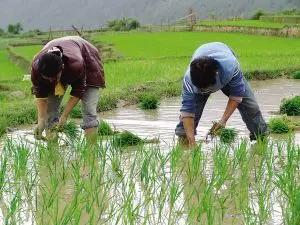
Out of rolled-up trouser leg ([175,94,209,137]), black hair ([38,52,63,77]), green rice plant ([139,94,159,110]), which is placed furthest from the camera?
green rice plant ([139,94,159,110])

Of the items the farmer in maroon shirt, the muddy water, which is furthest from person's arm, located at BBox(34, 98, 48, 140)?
the muddy water

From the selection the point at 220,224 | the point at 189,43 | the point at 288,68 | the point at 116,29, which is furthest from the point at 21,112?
the point at 116,29

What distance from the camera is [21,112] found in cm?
756

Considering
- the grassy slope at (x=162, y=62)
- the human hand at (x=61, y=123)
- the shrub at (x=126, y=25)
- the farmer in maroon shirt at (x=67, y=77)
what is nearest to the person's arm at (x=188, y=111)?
the farmer in maroon shirt at (x=67, y=77)

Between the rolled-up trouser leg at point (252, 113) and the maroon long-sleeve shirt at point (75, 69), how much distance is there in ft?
4.03

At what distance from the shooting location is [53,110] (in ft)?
18.9

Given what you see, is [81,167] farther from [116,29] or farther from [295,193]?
[116,29]

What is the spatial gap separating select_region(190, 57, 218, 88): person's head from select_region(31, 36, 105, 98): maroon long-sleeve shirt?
107cm

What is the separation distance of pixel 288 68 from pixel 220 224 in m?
8.55

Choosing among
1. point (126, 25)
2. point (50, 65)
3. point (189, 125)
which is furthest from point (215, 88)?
point (126, 25)

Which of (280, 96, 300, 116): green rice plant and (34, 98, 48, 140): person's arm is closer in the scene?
(34, 98, 48, 140): person's arm

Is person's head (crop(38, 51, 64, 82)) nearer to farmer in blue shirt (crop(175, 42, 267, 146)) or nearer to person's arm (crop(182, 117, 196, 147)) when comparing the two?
farmer in blue shirt (crop(175, 42, 267, 146))

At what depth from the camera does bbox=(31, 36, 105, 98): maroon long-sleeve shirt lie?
4.96 m

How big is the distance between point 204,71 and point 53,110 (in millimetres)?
1933
